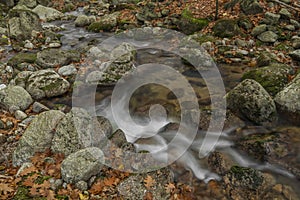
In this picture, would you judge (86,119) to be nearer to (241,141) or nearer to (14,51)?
(241,141)

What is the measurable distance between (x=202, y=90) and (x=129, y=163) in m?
3.95

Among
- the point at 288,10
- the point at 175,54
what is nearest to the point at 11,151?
the point at 175,54

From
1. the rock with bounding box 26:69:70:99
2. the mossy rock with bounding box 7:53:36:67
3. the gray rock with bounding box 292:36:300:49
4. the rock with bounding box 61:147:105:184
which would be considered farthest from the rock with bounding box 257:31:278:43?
the mossy rock with bounding box 7:53:36:67

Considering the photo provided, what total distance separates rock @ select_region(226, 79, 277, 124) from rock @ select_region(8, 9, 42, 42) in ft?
37.4

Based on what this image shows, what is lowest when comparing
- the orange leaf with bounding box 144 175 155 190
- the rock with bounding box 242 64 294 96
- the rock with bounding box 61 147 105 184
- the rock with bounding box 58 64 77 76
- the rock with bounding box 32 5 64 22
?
the rock with bounding box 32 5 64 22

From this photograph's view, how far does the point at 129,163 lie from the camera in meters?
5.59

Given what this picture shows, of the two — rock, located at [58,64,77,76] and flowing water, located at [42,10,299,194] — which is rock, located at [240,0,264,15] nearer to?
flowing water, located at [42,10,299,194]

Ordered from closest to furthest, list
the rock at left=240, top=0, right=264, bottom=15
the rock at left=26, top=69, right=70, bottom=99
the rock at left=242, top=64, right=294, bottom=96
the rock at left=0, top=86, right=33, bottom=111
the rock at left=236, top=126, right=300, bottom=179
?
the rock at left=236, top=126, right=300, bottom=179 < the rock at left=0, top=86, right=33, bottom=111 < the rock at left=242, top=64, right=294, bottom=96 < the rock at left=26, top=69, right=70, bottom=99 < the rock at left=240, top=0, right=264, bottom=15

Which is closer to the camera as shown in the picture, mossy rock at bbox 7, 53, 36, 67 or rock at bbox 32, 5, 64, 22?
mossy rock at bbox 7, 53, 36, 67

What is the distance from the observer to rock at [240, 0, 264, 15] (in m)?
12.1

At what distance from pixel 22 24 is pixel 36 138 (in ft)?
33.6

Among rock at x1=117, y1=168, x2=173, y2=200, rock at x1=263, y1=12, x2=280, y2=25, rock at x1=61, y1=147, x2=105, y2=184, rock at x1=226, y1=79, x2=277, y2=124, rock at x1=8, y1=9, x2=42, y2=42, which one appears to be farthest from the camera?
rock at x1=8, y1=9, x2=42, y2=42

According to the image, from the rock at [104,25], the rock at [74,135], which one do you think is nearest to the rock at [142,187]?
the rock at [74,135]

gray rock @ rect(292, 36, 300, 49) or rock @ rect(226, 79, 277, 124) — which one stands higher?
rock @ rect(226, 79, 277, 124)
